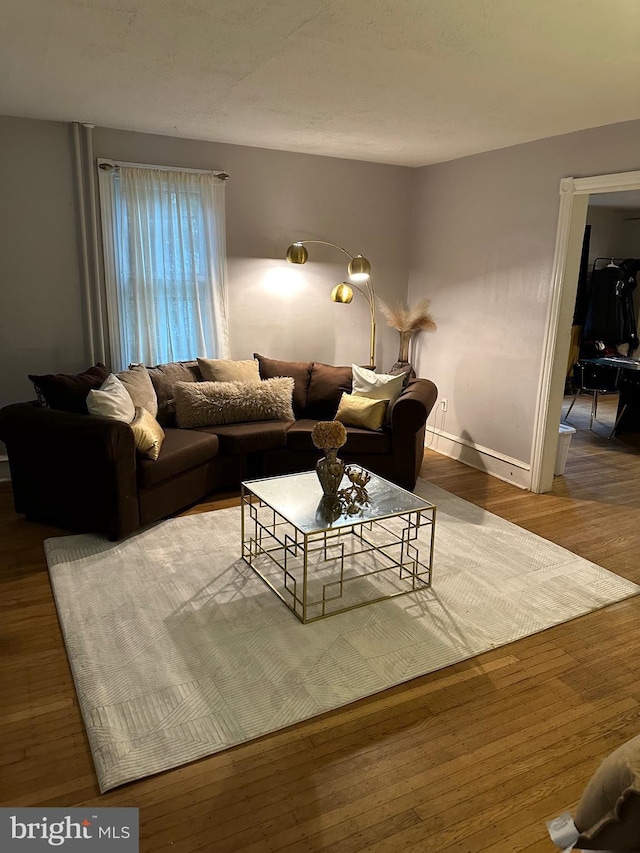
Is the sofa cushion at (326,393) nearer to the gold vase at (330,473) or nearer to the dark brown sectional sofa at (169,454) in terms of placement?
the dark brown sectional sofa at (169,454)

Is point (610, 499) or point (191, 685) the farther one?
point (610, 499)

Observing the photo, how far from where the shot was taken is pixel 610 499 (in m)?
4.51

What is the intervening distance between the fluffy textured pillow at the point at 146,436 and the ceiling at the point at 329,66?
74.5 inches

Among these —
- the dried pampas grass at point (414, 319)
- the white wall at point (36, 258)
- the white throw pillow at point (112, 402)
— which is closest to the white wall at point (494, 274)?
the dried pampas grass at point (414, 319)

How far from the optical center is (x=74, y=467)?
352cm

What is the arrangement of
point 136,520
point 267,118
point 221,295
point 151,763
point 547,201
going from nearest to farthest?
point 151,763, point 136,520, point 267,118, point 547,201, point 221,295

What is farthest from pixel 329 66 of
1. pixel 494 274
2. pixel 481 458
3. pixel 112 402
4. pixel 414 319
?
pixel 481 458

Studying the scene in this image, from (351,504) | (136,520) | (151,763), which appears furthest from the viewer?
(136,520)

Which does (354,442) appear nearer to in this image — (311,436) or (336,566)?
(311,436)

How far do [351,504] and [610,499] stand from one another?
2.53 metres

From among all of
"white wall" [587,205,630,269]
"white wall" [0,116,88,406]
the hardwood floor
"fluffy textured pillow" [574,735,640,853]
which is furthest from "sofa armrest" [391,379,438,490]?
"white wall" [587,205,630,269]

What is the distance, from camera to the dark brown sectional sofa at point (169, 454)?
137 inches

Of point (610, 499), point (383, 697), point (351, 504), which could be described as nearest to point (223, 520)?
point (351, 504)

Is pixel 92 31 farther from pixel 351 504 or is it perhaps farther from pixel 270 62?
pixel 351 504
